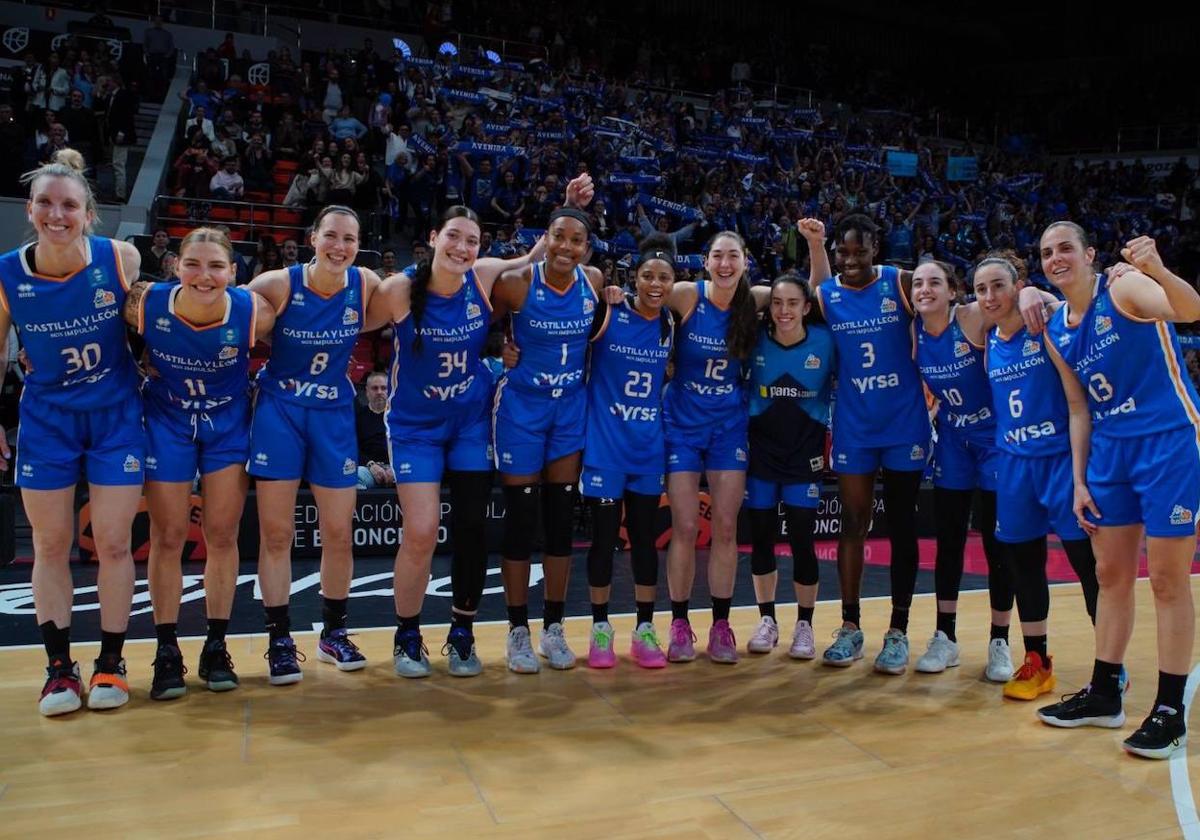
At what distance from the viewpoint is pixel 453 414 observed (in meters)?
4.30

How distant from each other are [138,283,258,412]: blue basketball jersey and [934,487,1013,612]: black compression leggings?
308cm

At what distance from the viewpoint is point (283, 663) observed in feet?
13.6

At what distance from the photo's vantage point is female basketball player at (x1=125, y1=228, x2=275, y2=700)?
150 inches

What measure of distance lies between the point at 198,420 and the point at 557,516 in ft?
5.05

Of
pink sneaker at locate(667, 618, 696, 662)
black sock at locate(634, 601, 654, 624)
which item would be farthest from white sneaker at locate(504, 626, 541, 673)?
pink sneaker at locate(667, 618, 696, 662)

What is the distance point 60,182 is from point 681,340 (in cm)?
258

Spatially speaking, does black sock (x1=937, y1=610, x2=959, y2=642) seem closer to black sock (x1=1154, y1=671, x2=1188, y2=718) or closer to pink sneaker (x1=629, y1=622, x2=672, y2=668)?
black sock (x1=1154, y1=671, x2=1188, y2=718)

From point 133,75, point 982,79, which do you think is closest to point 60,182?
point 133,75

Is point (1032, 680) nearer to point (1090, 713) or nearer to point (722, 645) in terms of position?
point (1090, 713)

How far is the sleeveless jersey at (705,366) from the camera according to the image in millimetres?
4543

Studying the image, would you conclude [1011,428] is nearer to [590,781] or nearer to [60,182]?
[590,781]

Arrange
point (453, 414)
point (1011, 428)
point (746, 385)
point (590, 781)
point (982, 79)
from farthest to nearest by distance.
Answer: point (982, 79) → point (746, 385) → point (453, 414) → point (1011, 428) → point (590, 781)

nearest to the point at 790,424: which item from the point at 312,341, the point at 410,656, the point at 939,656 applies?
the point at 939,656

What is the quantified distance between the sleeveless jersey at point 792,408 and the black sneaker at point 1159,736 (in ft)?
5.48
